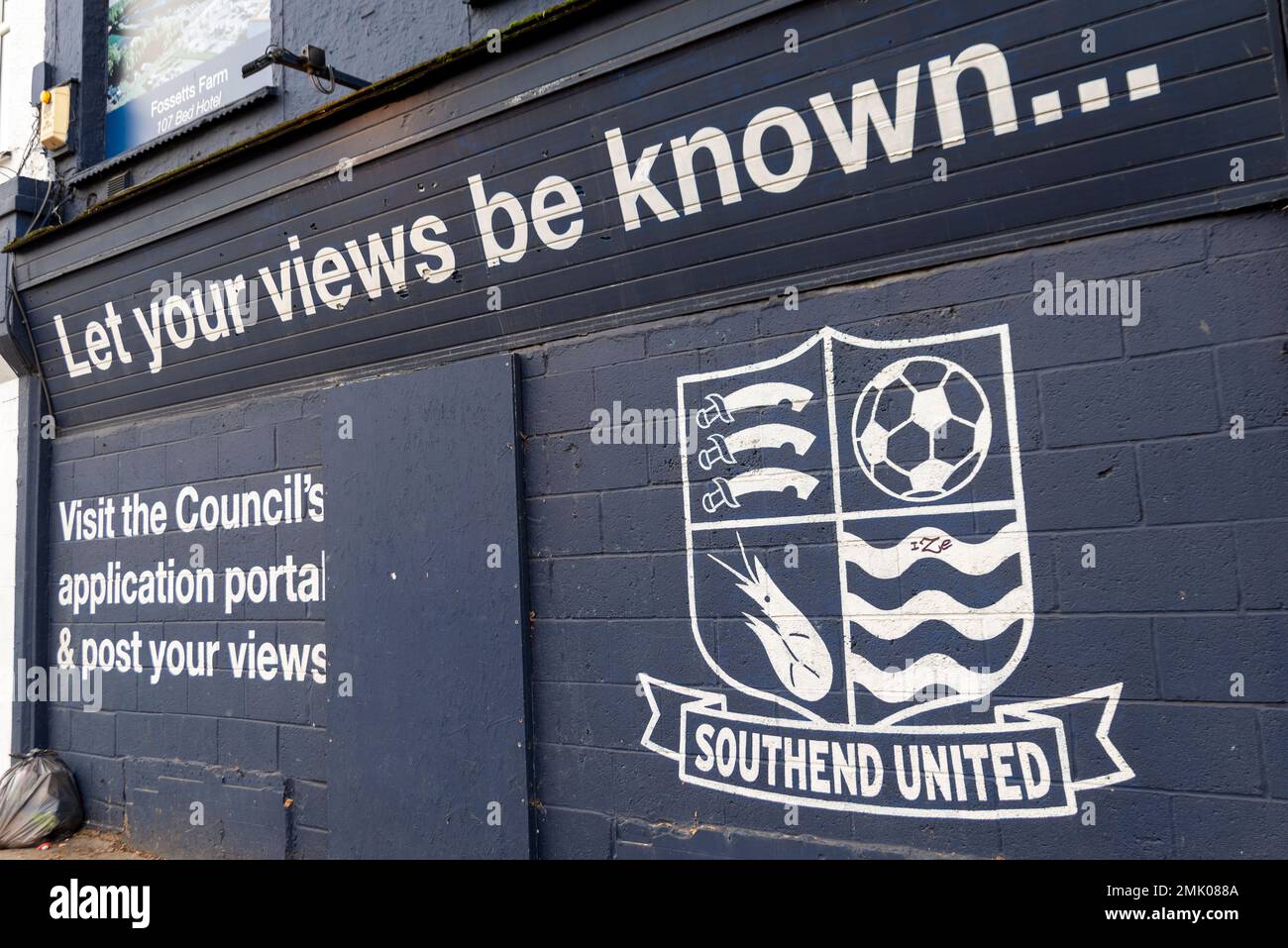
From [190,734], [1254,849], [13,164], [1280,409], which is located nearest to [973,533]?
[1280,409]

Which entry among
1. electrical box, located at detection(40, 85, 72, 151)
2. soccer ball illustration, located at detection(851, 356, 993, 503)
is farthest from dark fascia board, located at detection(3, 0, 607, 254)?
soccer ball illustration, located at detection(851, 356, 993, 503)

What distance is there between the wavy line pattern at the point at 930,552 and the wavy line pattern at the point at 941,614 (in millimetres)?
107

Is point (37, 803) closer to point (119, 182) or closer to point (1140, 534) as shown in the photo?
point (119, 182)

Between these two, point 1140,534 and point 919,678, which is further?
point 919,678

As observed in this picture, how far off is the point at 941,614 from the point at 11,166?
695 cm

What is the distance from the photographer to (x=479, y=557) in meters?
4.41

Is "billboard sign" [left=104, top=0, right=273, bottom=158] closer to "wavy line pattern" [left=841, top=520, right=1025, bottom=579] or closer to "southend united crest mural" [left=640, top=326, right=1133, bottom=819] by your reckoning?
"southend united crest mural" [left=640, top=326, right=1133, bottom=819]

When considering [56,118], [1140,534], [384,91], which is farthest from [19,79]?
[1140,534]

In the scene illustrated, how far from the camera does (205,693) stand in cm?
545

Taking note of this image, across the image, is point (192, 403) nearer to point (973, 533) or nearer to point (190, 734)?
point (190, 734)

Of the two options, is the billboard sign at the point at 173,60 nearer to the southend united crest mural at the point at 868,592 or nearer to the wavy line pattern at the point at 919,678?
the southend united crest mural at the point at 868,592

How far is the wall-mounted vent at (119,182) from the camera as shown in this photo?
20.6 ft

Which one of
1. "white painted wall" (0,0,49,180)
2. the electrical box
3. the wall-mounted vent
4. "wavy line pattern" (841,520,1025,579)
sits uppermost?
"white painted wall" (0,0,49,180)

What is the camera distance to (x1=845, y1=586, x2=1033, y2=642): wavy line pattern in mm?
3301
